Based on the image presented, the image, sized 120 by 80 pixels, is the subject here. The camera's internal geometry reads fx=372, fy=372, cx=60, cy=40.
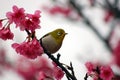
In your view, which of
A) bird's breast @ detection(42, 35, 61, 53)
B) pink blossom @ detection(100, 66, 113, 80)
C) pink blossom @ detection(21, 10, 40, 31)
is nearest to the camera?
pink blossom @ detection(21, 10, 40, 31)

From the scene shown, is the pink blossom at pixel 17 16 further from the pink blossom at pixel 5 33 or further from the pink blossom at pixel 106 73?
the pink blossom at pixel 106 73

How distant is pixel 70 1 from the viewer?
7004 mm

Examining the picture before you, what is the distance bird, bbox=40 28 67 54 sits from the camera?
3312 mm

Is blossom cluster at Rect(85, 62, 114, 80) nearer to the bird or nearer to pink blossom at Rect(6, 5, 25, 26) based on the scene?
the bird

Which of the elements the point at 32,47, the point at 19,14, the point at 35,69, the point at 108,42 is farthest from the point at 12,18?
the point at 35,69

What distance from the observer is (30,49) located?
10.4 feet

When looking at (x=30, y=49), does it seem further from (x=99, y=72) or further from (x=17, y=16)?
(x=99, y=72)

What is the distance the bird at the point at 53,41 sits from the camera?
331 centimetres

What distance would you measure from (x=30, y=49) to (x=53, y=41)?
16.5 inches

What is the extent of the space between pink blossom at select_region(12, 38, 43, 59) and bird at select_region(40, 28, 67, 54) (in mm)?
133

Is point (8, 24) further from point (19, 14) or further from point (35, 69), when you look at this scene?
point (35, 69)

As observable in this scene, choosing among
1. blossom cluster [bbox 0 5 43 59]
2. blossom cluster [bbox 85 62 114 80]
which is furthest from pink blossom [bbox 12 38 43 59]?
blossom cluster [bbox 85 62 114 80]

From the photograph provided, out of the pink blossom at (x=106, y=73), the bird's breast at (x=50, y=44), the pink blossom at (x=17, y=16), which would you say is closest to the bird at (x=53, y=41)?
the bird's breast at (x=50, y=44)

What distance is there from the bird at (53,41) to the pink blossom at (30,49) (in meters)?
0.13
